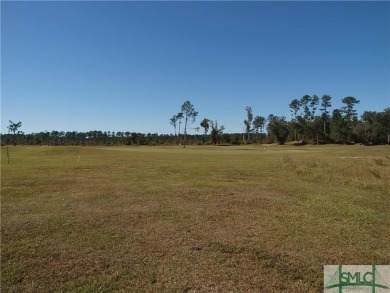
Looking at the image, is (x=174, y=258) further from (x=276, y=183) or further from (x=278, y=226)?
→ (x=276, y=183)

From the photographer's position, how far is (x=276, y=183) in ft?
63.5

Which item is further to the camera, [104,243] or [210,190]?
[210,190]

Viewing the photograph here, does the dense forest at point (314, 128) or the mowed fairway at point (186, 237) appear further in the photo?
the dense forest at point (314, 128)

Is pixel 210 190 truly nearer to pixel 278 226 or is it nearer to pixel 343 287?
pixel 278 226

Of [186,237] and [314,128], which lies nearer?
[186,237]

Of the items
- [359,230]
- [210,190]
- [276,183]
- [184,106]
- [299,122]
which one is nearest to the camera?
[359,230]

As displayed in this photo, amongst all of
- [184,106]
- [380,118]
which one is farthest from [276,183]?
[380,118]

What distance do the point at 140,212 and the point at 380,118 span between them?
394 feet

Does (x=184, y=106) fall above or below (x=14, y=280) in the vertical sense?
above

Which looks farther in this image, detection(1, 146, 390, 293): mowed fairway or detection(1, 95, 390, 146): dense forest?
detection(1, 95, 390, 146): dense forest

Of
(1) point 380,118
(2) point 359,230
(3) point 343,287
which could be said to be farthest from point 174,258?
(1) point 380,118

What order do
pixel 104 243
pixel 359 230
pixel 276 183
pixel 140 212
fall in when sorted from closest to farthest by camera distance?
pixel 104 243
pixel 359 230
pixel 140 212
pixel 276 183

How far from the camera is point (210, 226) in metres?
10.1

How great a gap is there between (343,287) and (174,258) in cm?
354
